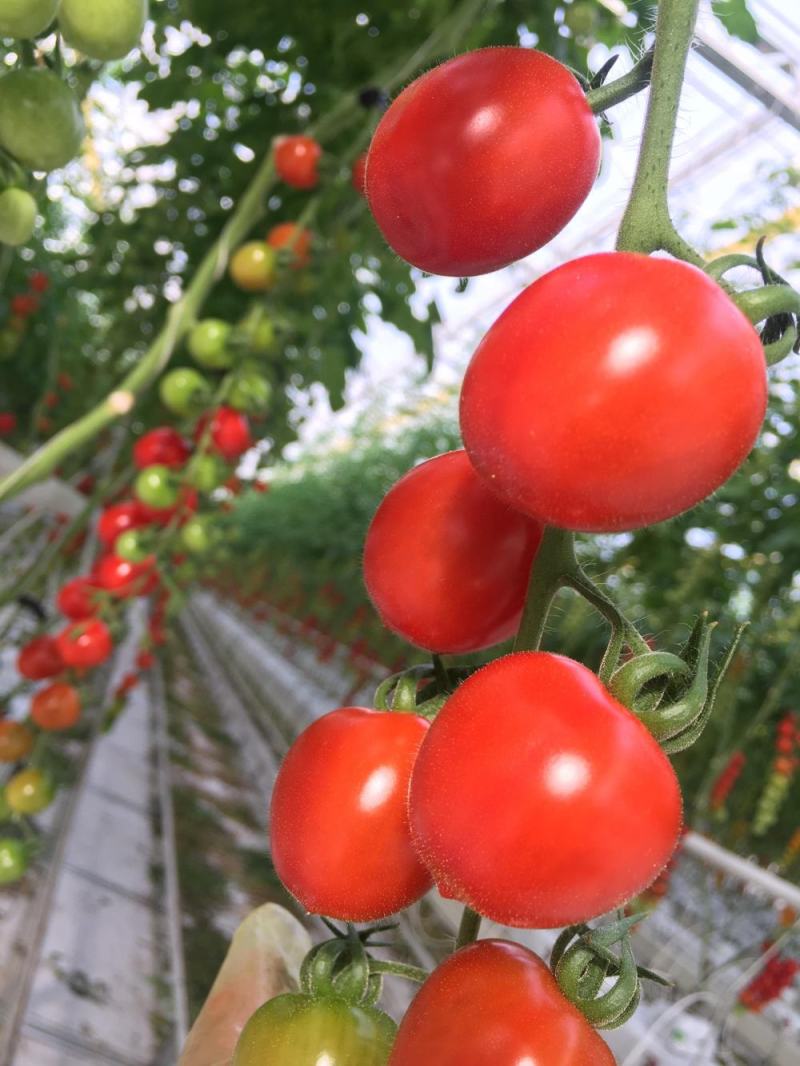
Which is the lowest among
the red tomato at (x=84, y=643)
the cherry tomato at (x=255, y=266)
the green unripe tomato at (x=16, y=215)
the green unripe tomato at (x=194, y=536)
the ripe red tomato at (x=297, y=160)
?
the green unripe tomato at (x=194, y=536)

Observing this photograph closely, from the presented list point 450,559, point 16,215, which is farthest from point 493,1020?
point 16,215

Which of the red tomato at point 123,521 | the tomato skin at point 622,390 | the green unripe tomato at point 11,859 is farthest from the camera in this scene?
the red tomato at point 123,521

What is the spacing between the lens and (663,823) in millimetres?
243

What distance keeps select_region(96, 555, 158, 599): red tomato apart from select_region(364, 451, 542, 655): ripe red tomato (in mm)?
890

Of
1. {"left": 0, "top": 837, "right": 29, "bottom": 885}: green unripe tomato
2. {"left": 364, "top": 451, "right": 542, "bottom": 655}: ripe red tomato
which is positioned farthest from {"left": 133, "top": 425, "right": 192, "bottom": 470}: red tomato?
{"left": 364, "top": 451, "right": 542, "bottom": 655}: ripe red tomato

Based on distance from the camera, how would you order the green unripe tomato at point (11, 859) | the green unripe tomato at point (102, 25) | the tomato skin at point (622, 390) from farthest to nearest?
the green unripe tomato at point (11, 859) → the green unripe tomato at point (102, 25) → the tomato skin at point (622, 390)

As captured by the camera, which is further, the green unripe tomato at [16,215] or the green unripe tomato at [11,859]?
the green unripe tomato at [11,859]

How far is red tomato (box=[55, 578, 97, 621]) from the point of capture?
113cm

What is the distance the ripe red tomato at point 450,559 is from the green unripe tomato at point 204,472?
2.97ft

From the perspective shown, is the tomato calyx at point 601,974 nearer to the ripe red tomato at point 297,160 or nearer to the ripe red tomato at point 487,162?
the ripe red tomato at point 487,162

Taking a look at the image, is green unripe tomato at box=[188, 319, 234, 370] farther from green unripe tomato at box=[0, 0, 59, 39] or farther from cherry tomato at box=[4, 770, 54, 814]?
green unripe tomato at box=[0, 0, 59, 39]

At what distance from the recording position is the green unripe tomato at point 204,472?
47.0 inches

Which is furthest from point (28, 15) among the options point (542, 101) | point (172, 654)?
point (172, 654)

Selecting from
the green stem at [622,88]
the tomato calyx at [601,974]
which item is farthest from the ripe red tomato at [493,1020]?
the green stem at [622,88]
